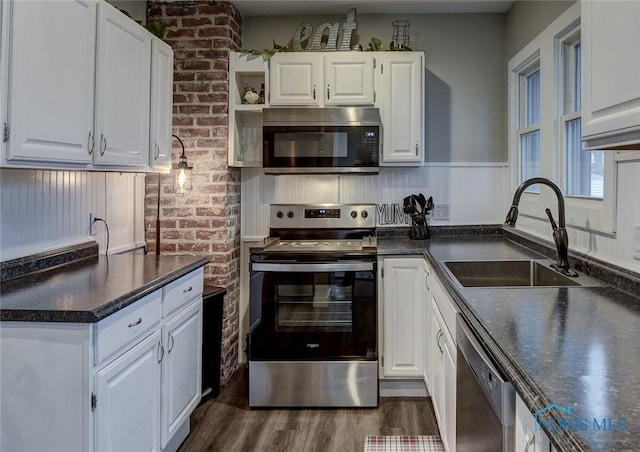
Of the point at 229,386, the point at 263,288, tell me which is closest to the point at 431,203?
the point at 263,288

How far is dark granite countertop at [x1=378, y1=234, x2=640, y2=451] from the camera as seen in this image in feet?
2.52

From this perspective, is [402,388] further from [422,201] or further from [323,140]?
[323,140]

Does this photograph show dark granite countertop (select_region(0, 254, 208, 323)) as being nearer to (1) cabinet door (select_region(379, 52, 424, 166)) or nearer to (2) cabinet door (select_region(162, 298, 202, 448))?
(2) cabinet door (select_region(162, 298, 202, 448))

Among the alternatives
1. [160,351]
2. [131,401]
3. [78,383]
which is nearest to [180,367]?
[160,351]

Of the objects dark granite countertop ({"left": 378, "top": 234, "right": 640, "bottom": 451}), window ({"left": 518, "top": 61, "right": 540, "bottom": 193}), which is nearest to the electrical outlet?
window ({"left": 518, "top": 61, "right": 540, "bottom": 193})

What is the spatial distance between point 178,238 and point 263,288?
76 cm

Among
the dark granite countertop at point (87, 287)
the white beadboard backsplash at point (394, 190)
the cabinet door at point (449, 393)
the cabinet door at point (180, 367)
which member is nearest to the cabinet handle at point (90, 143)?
the dark granite countertop at point (87, 287)

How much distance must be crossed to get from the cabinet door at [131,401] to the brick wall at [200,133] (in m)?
1.20

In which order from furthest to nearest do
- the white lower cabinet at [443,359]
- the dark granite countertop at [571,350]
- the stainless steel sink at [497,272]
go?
1. the stainless steel sink at [497,272]
2. the white lower cabinet at [443,359]
3. the dark granite countertop at [571,350]

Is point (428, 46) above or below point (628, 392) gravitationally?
above

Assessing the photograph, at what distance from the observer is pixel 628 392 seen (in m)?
0.88

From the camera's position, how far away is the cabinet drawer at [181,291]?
205cm

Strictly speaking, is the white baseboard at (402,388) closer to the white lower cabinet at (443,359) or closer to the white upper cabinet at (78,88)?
the white lower cabinet at (443,359)

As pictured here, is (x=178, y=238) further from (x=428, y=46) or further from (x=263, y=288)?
(x=428, y=46)
